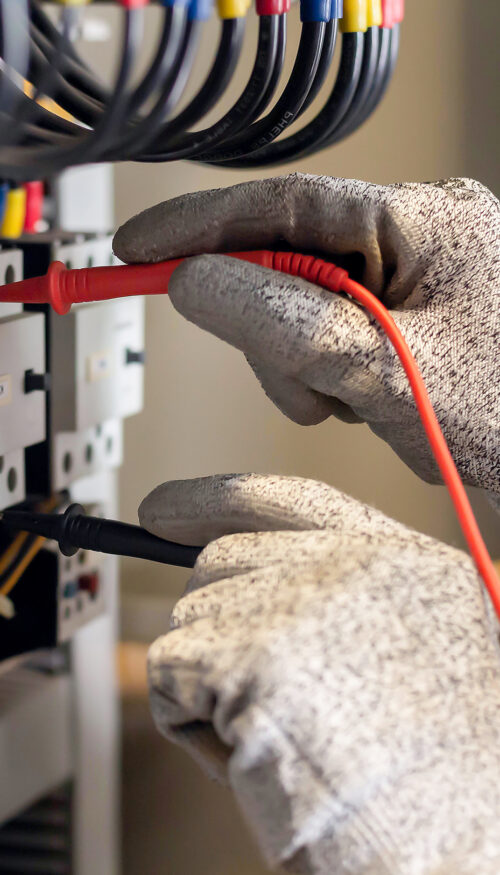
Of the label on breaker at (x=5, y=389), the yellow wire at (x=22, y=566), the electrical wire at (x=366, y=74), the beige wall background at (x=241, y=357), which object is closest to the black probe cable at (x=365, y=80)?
the electrical wire at (x=366, y=74)

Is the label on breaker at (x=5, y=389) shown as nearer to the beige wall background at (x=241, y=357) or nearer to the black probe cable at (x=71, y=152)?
the black probe cable at (x=71, y=152)

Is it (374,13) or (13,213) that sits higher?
(374,13)

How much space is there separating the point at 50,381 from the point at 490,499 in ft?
0.90

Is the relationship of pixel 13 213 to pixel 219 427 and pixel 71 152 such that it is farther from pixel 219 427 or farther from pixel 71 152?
pixel 219 427

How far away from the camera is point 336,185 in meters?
0.36

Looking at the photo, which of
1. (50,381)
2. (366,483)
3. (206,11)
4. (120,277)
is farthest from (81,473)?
(366,483)

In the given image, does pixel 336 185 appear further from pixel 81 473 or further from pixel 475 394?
pixel 81 473

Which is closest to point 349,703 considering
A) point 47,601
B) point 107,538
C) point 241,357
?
point 107,538

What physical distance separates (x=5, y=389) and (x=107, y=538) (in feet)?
0.41

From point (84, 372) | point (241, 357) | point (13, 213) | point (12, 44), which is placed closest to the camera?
point (12, 44)

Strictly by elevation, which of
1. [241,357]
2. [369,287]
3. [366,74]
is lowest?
[241,357]

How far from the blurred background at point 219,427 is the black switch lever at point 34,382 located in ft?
2.09

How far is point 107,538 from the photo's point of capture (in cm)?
39

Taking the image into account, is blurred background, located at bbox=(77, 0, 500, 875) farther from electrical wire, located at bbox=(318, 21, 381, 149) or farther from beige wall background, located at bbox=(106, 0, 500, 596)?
electrical wire, located at bbox=(318, 21, 381, 149)
